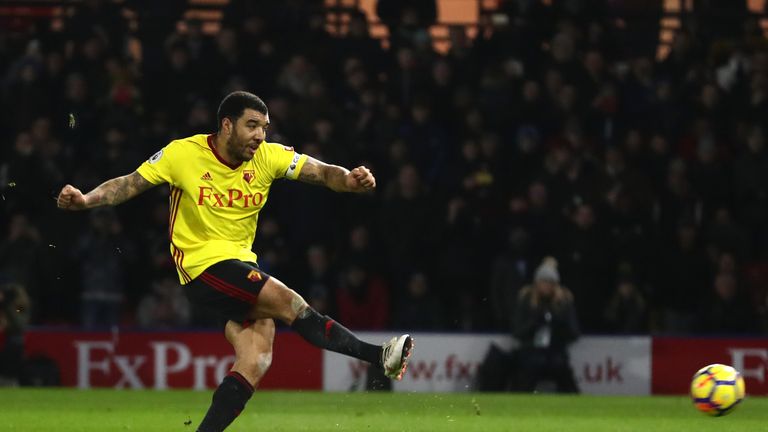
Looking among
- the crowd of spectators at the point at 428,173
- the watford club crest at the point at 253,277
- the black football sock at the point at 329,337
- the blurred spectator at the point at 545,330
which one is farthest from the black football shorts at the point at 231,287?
the crowd of spectators at the point at 428,173

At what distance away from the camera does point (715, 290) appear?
16.5 metres

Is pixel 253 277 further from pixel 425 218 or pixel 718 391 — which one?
pixel 425 218

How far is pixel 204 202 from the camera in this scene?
A: 343 inches

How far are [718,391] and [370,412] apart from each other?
3.60 meters

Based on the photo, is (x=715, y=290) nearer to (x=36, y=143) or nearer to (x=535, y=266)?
(x=535, y=266)

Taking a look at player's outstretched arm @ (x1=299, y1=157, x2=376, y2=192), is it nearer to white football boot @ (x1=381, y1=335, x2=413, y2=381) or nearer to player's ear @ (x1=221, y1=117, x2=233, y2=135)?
player's ear @ (x1=221, y1=117, x2=233, y2=135)

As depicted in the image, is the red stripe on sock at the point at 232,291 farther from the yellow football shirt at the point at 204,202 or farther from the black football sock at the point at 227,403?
the black football sock at the point at 227,403

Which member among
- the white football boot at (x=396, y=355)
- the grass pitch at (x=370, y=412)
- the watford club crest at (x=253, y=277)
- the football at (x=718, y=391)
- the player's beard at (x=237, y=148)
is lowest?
the grass pitch at (x=370, y=412)

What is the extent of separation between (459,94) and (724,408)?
25.5 feet

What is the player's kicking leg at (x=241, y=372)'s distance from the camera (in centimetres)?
832


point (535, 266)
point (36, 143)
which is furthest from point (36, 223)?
point (535, 266)

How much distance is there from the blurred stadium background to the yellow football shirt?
723cm

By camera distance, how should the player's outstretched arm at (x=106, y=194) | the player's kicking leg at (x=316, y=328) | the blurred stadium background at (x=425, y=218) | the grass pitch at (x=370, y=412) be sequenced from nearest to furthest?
1. the player's outstretched arm at (x=106, y=194)
2. the player's kicking leg at (x=316, y=328)
3. the grass pitch at (x=370, y=412)
4. the blurred stadium background at (x=425, y=218)

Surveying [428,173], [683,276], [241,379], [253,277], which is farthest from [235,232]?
[683,276]
